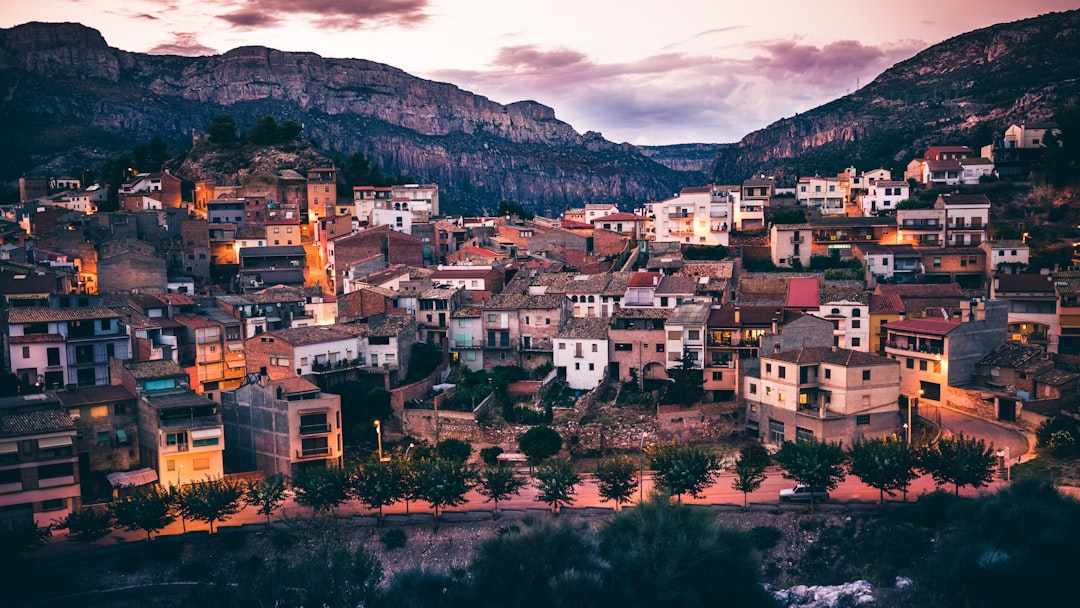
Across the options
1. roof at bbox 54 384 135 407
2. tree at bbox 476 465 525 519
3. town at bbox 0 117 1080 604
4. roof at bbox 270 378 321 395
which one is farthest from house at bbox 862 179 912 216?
roof at bbox 54 384 135 407

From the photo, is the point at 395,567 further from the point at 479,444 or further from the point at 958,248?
the point at 958,248

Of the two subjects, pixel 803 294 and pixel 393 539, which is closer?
pixel 393 539

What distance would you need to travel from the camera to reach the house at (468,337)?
1741 inches

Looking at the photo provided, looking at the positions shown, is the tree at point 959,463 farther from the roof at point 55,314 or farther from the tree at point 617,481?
the roof at point 55,314

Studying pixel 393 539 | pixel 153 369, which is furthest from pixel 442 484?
pixel 153 369

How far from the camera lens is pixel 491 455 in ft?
122

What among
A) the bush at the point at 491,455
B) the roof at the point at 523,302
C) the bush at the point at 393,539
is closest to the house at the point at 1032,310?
the roof at the point at 523,302

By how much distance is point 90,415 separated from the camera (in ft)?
116

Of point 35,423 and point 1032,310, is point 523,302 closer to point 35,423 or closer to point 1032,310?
point 35,423

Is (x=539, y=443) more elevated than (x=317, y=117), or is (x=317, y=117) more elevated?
(x=317, y=117)

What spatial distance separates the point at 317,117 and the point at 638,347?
392 ft

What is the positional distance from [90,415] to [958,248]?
4541 centimetres

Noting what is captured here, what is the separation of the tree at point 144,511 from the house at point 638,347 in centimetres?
1931

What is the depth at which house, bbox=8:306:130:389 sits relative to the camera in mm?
38594
